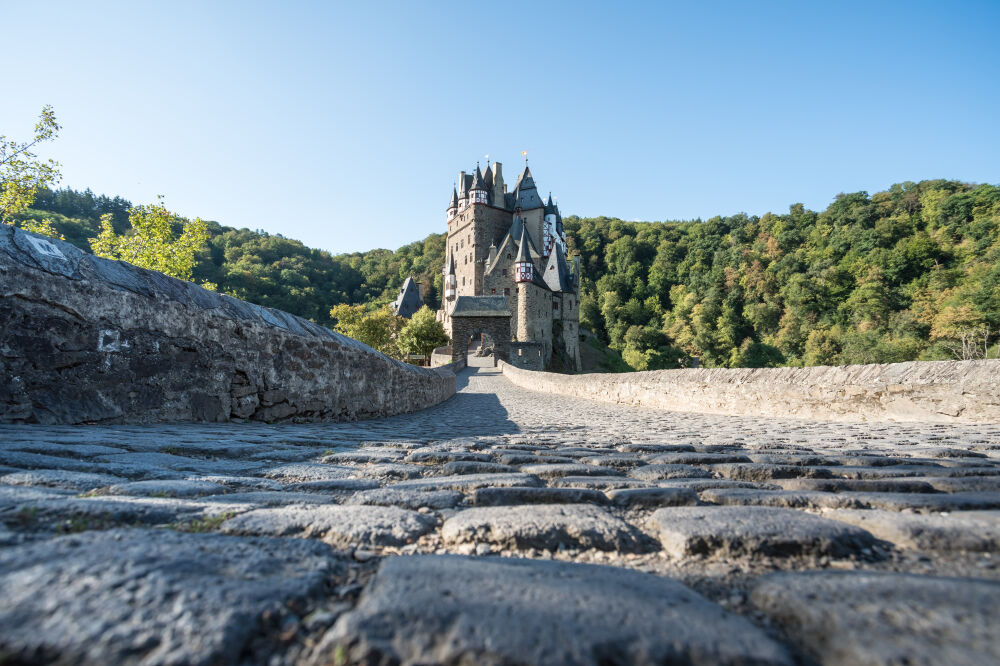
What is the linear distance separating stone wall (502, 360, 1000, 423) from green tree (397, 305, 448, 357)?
35403 mm

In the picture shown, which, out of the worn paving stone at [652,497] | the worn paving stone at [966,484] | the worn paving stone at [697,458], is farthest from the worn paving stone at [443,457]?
the worn paving stone at [966,484]

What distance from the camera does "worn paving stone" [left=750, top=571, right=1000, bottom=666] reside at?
71 cm

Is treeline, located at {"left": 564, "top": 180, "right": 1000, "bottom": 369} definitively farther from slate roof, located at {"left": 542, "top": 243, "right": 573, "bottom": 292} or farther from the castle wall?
the castle wall

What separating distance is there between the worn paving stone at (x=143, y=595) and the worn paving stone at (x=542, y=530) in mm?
438

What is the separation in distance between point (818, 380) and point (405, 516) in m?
6.39

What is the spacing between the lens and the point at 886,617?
0.80 meters

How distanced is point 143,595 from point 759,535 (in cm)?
140

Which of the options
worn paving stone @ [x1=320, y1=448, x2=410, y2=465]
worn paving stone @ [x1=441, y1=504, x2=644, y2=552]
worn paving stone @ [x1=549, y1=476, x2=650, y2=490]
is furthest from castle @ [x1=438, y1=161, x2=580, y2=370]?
worn paving stone @ [x1=441, y1=504, x2=644, y2=552]

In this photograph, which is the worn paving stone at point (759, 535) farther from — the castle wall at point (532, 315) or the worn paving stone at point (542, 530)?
the castle wall at point (532, 315)

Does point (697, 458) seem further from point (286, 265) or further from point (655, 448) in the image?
point (286, 265)

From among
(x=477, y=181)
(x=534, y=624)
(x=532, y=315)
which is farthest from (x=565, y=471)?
(x=477, y=181)

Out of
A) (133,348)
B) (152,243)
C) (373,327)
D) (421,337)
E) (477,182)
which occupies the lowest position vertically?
(133,348)

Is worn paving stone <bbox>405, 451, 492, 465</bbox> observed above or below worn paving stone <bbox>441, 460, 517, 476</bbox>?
below

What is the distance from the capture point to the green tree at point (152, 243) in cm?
2380
